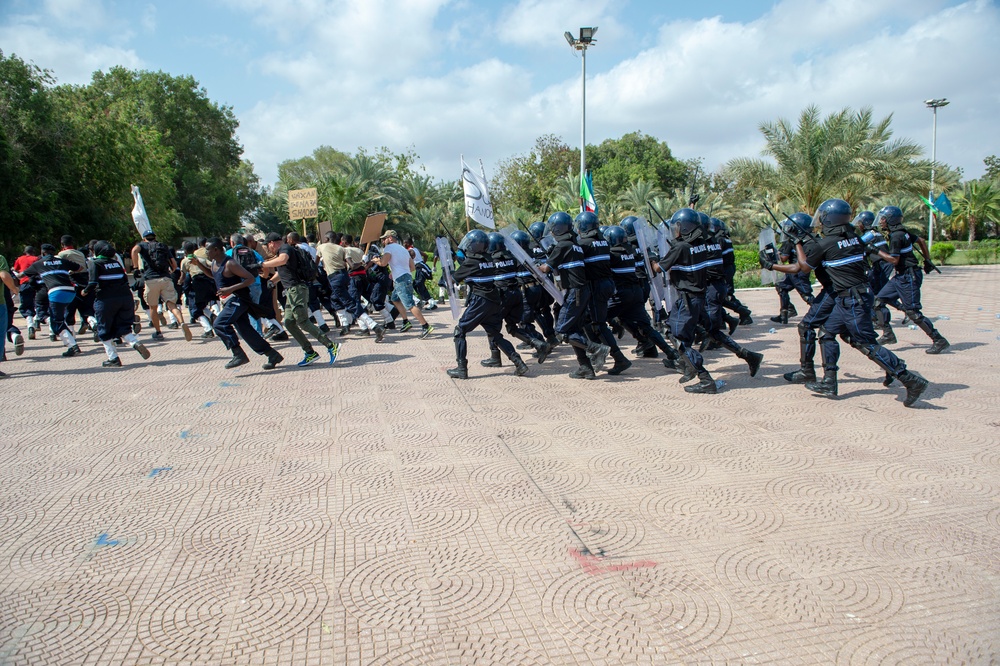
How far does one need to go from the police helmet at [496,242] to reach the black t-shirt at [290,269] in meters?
2.62

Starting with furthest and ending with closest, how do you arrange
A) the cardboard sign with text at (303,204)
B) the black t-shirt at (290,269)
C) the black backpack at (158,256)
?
the cardboard sign with text at (303,204) < the black backpack at (158,256) < the black t-shirt at (290,269)

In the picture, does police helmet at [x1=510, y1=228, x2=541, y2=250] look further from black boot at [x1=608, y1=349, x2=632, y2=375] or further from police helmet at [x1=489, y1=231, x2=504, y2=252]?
black boot at [x1=608, y1=349, x2=632, y2=375]

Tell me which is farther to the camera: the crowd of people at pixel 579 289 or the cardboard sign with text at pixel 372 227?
the cardboard sign with text at pixel 372 227

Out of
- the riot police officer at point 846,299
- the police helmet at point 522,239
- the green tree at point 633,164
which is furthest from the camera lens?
the green tree at point 633,164

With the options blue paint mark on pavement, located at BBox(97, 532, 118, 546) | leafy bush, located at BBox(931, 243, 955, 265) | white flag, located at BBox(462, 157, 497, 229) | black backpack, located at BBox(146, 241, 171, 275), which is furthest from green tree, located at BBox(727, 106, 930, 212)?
blue paint mark on pavement, located at BBox(97, 532, 118, 546)

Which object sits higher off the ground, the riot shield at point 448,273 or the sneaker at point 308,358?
the riot shield at point 448,273

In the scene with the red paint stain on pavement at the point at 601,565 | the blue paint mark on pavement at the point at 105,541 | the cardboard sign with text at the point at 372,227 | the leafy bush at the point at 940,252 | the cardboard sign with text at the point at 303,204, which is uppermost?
the cardboard sign with text at the point at 303,204

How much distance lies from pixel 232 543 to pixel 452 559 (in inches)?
49.4

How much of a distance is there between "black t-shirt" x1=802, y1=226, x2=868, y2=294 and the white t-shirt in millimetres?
6471

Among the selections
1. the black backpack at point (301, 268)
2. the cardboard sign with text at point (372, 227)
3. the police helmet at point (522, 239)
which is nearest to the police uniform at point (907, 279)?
the police helmet at point (522, 239)

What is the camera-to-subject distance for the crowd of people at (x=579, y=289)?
257 inches

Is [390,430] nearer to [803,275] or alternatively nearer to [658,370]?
[658,370]

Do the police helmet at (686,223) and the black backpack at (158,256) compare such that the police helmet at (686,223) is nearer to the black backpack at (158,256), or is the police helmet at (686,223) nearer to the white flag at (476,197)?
the white flag at (476,197)

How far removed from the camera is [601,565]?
3379 millimetres
